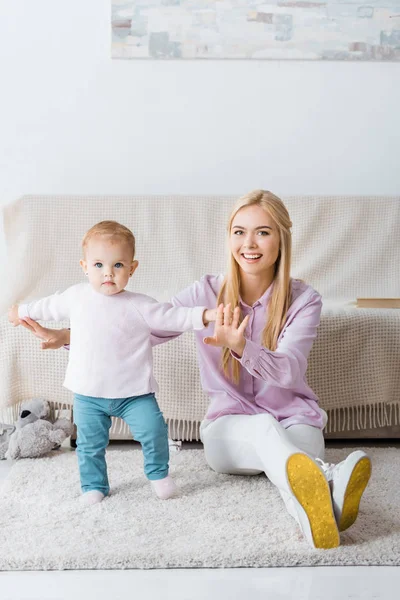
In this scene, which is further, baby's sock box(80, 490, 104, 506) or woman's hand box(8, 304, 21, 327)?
woman's hand box(8, 304, 21, 327)

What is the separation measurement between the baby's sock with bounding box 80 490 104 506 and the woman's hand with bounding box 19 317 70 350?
33 centimetres

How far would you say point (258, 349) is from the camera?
5.36 ft

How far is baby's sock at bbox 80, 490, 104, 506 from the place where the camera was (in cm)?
167

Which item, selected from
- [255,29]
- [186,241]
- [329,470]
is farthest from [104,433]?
[255,29]

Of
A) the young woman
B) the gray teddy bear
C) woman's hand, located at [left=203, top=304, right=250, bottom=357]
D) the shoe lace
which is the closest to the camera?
the shoe lace

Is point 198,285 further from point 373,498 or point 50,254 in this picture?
point 50,254

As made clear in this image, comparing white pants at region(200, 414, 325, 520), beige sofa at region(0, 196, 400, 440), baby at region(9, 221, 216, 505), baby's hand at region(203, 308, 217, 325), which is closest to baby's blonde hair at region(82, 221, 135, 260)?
baby at region(9, 221, 216, 505)

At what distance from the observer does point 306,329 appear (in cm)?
181

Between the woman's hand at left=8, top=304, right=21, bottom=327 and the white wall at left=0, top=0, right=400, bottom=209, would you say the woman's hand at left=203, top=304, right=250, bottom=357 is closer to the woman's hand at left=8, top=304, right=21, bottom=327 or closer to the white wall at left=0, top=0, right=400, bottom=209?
the woman's hand at left=8, top=304, right=21, bottom=327

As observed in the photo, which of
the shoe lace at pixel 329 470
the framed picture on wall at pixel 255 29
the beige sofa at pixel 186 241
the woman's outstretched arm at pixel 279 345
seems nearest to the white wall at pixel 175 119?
the framed picture on wall at pixel 255 29

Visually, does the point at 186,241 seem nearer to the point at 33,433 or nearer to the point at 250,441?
the point at 33,433

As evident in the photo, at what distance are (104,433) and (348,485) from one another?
583 mm

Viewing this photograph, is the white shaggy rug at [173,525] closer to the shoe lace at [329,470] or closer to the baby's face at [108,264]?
the shoe lace at [329,470]

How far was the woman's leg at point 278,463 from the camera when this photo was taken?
4.61ft
